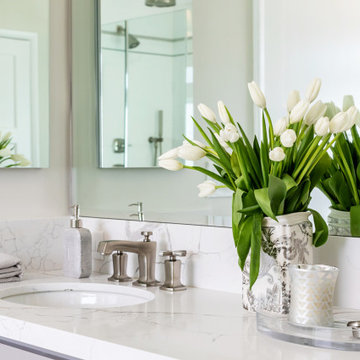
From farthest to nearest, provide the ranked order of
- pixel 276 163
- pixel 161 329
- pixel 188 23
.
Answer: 1. pixel 188 23
2. pixel 276 163
3. pixel 161 329

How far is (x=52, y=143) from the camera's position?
2.29 metres

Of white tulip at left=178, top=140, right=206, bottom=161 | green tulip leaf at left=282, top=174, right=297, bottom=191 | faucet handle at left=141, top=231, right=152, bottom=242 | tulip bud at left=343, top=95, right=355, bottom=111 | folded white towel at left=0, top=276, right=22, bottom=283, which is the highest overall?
tulip bud at left=343, top=95, right=355, bottom=111

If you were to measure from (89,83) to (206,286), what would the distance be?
832mm

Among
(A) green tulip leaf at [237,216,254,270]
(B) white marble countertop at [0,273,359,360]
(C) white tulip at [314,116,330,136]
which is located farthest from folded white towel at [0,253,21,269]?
(C) white tulip at [314,116,330,136]

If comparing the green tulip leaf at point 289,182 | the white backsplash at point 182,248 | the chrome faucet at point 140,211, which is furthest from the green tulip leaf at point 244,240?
the chrome faucet at point 140,211

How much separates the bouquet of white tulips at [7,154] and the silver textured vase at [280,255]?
3.16 ft

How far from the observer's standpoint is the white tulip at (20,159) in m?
2.17

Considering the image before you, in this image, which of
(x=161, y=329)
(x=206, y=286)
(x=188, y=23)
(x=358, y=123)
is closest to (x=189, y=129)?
(x=188, y=23)

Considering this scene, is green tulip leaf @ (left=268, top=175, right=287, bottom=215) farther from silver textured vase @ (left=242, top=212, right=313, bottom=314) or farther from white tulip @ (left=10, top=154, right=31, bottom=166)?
white tulip @ (left=10, top=154, right=31, bottom=166)

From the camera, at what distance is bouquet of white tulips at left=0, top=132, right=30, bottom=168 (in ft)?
7.02

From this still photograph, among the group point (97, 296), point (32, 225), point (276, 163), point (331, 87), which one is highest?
point (331, 87)

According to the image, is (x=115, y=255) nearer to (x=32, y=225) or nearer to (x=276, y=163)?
Answer: (x=32, y=225)

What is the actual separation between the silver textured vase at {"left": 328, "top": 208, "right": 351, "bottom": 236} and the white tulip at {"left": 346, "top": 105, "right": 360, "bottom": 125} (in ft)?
0.69

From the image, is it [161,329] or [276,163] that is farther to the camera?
[276,163]
